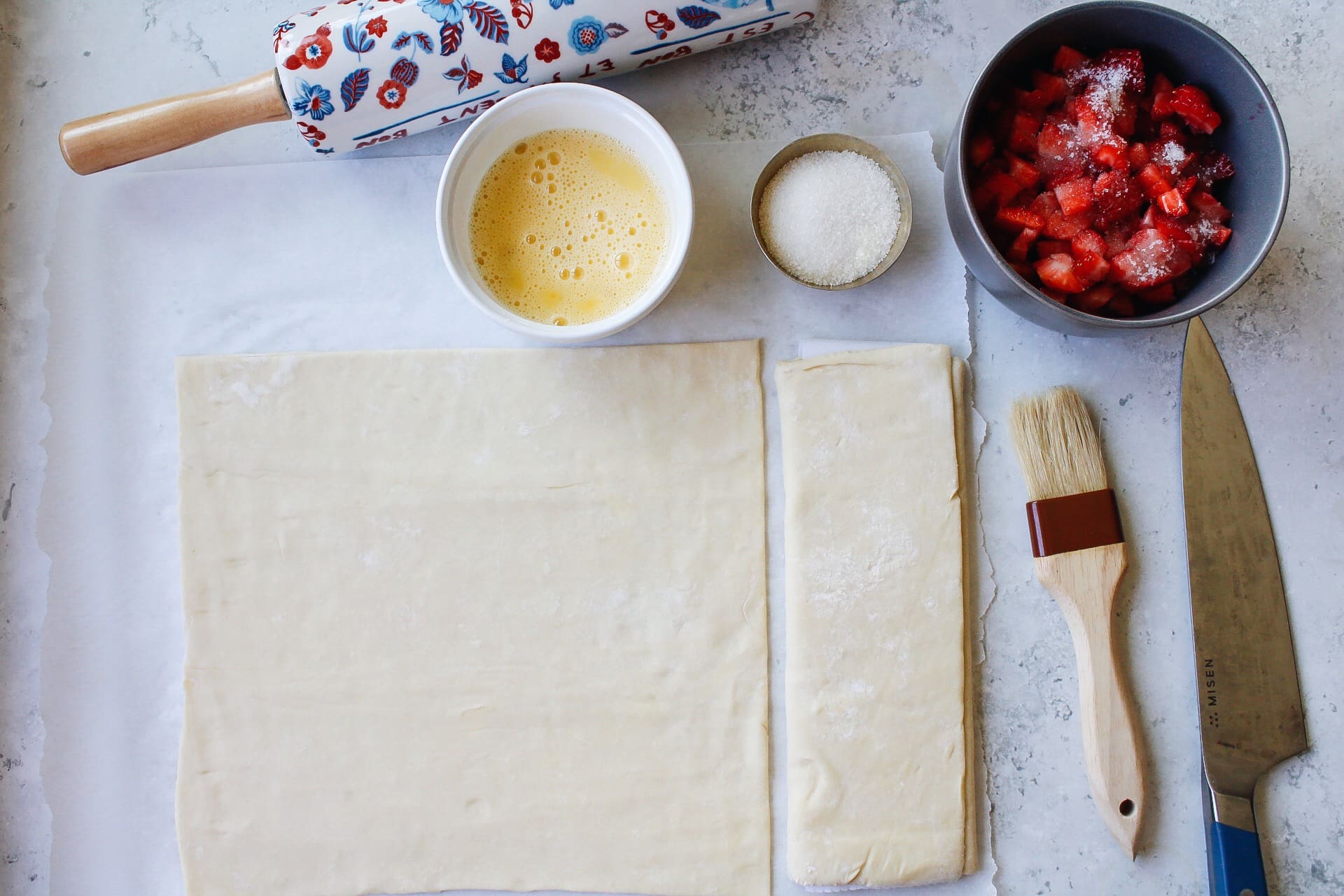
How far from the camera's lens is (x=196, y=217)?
1152mm

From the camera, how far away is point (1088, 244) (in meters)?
0.96

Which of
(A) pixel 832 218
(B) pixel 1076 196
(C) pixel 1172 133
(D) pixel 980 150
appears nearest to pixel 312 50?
(A) pixel 832 218

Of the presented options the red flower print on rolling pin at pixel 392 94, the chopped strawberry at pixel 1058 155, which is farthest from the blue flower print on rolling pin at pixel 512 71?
the chopped strawberry at pixel 1058 155

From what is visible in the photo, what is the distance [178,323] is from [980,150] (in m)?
1.03

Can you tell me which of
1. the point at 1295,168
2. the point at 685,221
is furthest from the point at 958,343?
the point at 1295,168

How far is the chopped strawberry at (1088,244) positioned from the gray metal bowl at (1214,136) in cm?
6

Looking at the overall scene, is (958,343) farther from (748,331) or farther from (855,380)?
(748,331)

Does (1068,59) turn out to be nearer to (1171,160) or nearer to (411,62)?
(1171,160)

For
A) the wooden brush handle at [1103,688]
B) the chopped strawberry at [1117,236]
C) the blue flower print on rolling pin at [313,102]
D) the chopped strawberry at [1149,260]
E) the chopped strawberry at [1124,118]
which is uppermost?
the blue flower print on rolling pin at [313,102]

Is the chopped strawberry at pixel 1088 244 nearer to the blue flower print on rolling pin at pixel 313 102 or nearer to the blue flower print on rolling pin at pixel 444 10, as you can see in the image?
the blue flower print on rolling pin at pixel 444 10

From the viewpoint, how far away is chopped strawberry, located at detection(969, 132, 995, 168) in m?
1.01

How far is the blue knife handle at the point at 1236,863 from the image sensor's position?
103cm

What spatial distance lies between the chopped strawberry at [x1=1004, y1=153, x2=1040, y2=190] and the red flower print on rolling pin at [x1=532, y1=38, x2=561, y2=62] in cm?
54

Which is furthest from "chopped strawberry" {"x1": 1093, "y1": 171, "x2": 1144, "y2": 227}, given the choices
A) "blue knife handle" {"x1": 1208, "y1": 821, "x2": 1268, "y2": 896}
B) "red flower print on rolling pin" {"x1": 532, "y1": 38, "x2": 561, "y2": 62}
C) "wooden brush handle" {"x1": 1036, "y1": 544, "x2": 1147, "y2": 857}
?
"blue knife handle" {"x1": 1208, "y1": 821, "x2": 1268, "y2": 896}
